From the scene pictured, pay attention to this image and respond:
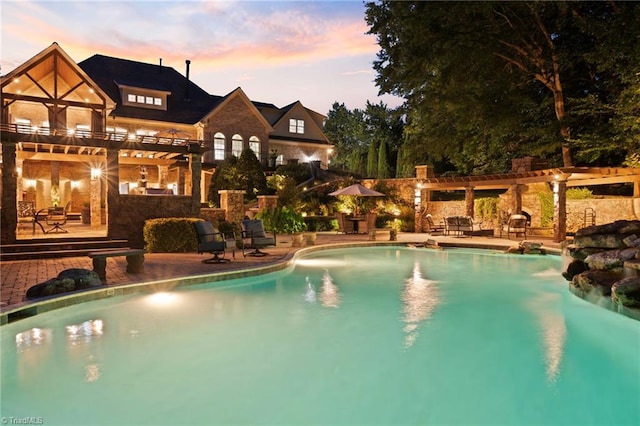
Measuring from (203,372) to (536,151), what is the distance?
2103 centimetres

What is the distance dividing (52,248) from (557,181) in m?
18.0

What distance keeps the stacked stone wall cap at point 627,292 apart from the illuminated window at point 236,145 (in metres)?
25.8

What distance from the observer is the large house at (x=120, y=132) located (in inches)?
590

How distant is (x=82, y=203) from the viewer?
25844 millimetres

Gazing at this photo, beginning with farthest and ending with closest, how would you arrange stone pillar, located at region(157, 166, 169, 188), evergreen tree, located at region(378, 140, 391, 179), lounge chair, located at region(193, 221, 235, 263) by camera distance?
evergreen tree, located at region(378, 140, 391, 179)
stone pillar, located at region(157, 166, 169, 188)
lounge chair, located at region(193, 221, 235, 263)

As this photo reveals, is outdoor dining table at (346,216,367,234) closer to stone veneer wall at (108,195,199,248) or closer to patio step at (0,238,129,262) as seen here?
stone veneer wall at (108,195,199,248)

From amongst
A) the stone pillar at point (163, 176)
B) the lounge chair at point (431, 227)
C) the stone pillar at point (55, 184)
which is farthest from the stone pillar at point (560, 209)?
the stone pillar at point (55, 184)

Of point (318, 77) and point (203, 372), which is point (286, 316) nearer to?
point (203, 372)

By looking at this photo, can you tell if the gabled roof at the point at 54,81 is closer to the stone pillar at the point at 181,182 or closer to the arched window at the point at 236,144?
Result: the stone pillar at the point at 181,182

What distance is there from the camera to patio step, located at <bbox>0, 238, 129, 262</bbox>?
40.4 ft

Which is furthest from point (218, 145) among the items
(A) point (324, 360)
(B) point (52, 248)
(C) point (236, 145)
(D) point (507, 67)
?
(A) point (324, 360)

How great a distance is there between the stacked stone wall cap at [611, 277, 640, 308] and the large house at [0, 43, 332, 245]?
12.8 meters

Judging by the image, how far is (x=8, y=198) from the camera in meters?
13.0

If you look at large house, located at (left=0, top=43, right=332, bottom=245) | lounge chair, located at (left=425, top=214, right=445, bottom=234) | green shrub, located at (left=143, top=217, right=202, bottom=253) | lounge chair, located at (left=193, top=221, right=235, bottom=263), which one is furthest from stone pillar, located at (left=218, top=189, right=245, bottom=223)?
lounge chair, located at (left=425, top=214, right=445, bottom=234)
